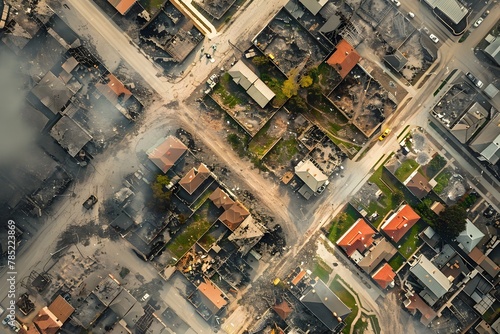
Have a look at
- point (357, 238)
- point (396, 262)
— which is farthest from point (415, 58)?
point (396, 262)

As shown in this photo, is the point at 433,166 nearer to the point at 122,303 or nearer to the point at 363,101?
the point at 363,101

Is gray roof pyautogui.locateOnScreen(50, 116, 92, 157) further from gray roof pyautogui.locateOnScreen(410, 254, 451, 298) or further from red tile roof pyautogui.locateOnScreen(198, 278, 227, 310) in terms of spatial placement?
gray roof pyautogui.locateOnScreen(410, 254, 451, 298)

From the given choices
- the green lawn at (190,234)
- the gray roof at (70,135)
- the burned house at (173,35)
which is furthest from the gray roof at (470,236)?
the gray roof at (70,135)

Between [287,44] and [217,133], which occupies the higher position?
[287,44]

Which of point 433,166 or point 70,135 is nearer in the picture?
point 70,135

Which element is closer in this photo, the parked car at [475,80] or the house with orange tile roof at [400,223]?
the house with orange tile roof at [400,223]

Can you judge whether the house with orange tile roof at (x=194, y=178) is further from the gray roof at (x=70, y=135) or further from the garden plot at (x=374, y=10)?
the garden plot at (x=374, y=10)

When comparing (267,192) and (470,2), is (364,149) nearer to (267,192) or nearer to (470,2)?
(267,192)

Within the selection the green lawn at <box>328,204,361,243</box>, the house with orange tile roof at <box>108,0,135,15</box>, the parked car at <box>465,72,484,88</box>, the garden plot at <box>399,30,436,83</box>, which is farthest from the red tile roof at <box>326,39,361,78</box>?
the house with orange tile roof at <box>108,0,135,15</box>
